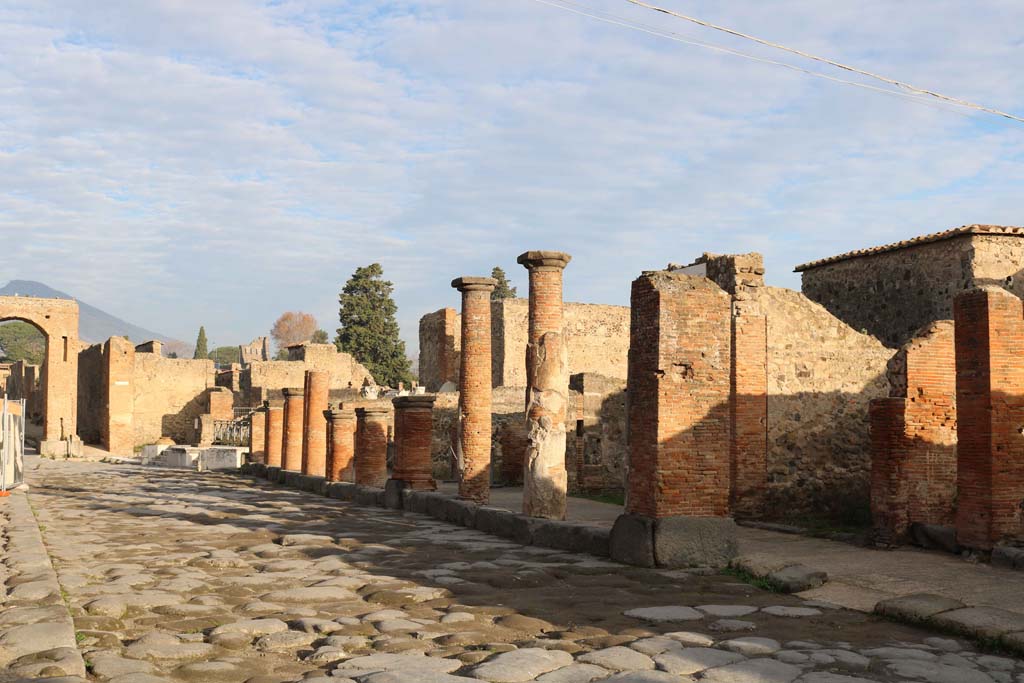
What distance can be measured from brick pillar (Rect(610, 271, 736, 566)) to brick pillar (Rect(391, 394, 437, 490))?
572 cm

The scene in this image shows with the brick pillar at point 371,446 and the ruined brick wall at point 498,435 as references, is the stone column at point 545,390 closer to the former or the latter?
the brick pillar at point 371,446

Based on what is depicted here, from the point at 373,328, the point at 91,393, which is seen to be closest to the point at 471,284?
the point at 91,393

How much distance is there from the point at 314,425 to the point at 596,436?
5.79 meters

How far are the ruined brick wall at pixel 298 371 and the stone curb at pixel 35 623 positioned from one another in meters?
27.8

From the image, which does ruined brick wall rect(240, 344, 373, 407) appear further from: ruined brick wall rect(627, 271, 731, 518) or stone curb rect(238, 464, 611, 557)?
ruined brick wall rect(627, 271, 731, 518)

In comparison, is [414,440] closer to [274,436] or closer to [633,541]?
[633,541]

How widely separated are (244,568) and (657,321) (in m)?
3.85

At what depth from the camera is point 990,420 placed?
25.2ft

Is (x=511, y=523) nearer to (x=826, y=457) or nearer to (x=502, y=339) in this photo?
(x=826, y=457)

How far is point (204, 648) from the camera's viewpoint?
183 inches

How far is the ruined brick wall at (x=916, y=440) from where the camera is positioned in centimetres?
873

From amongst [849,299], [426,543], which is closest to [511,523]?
[426,543]

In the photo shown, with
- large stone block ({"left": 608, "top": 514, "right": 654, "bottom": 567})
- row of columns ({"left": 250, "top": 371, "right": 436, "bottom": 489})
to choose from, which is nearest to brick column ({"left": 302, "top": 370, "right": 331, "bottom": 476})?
row of columns ({"left": 250, "top": 371, "right": 436, "bottom": 489})

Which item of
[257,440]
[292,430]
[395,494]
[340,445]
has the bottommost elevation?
[395,494]
